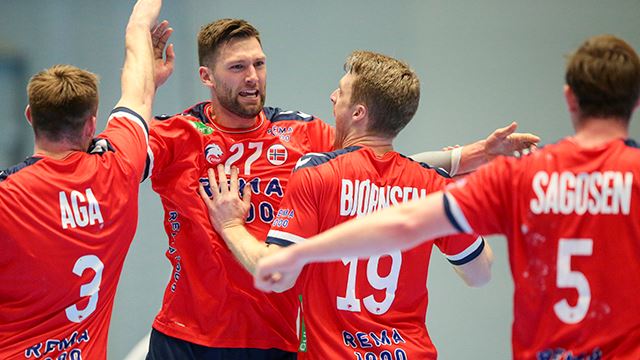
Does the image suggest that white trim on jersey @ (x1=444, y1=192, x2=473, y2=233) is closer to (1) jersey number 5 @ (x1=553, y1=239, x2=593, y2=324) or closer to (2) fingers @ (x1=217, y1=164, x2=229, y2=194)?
(1) jersey number 5 @ (x1=553, y1=239, x2=593, y2=324)

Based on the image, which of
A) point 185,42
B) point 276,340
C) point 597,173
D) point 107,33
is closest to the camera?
point 597,173

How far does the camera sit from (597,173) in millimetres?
2379

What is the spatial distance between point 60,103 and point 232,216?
2.84 ft

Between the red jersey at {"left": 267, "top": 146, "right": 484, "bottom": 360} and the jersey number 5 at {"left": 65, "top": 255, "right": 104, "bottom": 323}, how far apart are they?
655 mm

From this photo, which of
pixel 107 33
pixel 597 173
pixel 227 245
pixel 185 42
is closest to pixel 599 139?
pixel 597 173

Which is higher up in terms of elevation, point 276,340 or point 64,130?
point 64,130

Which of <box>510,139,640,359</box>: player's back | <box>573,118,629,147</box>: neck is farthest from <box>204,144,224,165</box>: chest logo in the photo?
<box>573,118,629,147</box>: neck

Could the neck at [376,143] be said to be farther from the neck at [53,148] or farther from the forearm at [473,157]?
the neck at [53,148]

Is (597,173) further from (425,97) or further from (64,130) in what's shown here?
(425,97)

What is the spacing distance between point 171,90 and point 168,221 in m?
3.07

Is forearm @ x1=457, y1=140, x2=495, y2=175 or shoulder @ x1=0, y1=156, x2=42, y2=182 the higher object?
shoulder @ x1=0, y1=156, x2=42, y2=182

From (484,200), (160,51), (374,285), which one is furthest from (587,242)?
(160,51)

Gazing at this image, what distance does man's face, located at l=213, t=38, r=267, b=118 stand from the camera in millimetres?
3840

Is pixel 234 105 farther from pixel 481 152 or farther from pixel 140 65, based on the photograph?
pixel 481 152
